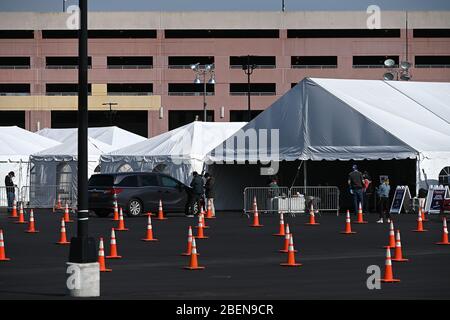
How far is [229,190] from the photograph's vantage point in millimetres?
47844

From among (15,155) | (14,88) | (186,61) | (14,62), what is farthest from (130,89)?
(15,155)

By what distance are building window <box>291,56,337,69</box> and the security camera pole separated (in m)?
81.4

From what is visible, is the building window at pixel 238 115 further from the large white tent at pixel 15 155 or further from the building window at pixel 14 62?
the large white tent at pixel 15 155

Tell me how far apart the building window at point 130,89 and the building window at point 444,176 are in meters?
57.2

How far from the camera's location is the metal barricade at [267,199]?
41.5 meters

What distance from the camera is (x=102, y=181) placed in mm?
41625

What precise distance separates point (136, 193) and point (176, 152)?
782 centimetres

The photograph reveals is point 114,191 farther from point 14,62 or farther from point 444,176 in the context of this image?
point 14,62

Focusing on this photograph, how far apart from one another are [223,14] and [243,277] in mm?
80653

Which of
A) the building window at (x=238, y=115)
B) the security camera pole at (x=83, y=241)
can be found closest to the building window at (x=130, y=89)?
the building window at (x=238, y=115)
